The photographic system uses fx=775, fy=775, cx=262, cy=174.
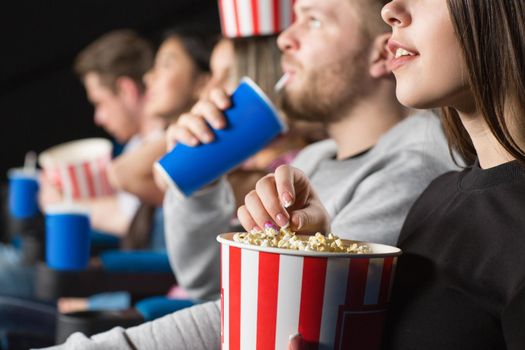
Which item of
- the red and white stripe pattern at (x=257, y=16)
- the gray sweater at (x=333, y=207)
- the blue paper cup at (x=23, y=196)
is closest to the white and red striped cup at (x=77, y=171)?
the blue paper cup at (x=23, y=196)

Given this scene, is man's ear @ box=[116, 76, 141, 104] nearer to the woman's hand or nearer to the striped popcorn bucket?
the woman's hand

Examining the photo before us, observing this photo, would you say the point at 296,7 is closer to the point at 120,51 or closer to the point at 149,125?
the point at 149,125

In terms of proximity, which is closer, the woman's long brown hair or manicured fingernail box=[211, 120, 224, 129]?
the woman's long brown hair

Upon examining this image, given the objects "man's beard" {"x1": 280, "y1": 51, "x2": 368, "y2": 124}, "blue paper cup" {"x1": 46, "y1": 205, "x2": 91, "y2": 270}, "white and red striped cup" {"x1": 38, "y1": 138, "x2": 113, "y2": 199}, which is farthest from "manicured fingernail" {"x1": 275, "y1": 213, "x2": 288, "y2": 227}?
"white and red striped cup" {"x1": 38, "y1": 138, "x2": 113, "y2": 199}

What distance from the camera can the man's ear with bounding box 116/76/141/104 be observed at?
346 cm

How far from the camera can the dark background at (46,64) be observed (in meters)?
4.05

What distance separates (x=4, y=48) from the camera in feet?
A: 13.4

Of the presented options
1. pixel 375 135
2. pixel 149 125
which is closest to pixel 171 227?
pixel 375 135

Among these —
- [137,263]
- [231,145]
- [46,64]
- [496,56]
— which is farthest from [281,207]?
[46,64]

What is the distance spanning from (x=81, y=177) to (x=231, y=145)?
1415 mm

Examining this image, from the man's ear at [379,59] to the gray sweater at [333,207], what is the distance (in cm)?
14

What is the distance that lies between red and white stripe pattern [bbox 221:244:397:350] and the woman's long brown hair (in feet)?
0.57

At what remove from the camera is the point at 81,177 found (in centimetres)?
247

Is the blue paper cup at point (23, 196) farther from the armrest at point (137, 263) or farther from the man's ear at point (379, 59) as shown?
the man's ear at point (379, 59)
